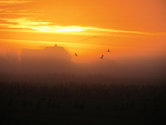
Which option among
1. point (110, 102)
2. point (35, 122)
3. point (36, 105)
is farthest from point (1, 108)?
point (110, 102)

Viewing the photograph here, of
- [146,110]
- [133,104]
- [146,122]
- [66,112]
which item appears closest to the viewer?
[146,122]

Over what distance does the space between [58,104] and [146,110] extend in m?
4.71

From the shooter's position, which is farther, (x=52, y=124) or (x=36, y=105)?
(x=36, y=105)

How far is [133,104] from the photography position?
2622 cm

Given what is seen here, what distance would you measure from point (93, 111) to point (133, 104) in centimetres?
396

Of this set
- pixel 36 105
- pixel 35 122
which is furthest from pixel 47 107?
pixel 35 122

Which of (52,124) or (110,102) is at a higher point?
(110,102)

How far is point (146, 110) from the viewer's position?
942 inches

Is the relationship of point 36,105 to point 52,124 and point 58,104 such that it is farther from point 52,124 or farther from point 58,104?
point 52,124

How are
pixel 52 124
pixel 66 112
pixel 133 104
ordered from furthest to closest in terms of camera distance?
pixel 133 104, pixel 66 112, pixel 52 124

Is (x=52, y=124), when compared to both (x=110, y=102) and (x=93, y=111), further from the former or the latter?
(x=110, y=102)

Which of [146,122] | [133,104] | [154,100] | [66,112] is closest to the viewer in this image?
[146,122]

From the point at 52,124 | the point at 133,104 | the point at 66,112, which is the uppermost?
the point at 133,104

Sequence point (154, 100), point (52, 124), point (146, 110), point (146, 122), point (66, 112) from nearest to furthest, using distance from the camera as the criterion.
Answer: point (52, 124)
point (146, 122)
point (66, 112)
point (146, 110)
point (154, 100)
